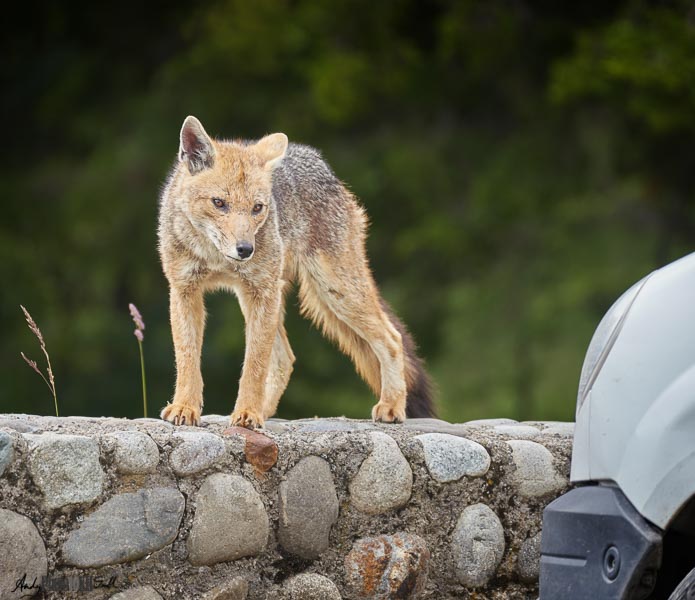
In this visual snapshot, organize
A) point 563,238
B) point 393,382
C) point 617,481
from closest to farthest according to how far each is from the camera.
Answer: point 617,481 < point 393,382 < point 563,238

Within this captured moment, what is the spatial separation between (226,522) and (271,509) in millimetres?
220

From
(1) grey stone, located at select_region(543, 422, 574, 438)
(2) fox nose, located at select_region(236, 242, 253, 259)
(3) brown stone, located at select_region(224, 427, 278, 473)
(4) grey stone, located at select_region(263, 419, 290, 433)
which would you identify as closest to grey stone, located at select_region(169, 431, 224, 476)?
(3) brown stone, located at select_region(224, 427, 278, 473)

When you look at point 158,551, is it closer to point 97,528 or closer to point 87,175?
point 97,528

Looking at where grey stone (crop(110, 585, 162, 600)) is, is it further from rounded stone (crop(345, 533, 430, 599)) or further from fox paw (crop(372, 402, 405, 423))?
fox paw (crop(372, 402, 405, 423))

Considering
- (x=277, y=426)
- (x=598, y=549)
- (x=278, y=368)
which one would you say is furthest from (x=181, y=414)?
(x=598, y=549)

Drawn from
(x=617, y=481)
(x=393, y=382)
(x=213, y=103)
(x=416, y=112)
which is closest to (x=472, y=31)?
(x=416, y=112)

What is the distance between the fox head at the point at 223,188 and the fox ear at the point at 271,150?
10mm

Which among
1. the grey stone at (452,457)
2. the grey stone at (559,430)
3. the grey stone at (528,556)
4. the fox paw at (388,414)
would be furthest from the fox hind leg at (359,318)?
the grey stone at (528,556)

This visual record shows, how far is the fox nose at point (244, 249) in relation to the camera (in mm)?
4836

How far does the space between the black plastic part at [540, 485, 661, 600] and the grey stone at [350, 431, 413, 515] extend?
55.6 inches

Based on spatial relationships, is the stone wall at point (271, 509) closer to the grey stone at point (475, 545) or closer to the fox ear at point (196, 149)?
the grey stone at point (475, 545)

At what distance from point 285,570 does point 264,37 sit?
1322 cm

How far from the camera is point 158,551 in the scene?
4.13 metres

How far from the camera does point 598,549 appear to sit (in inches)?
117
